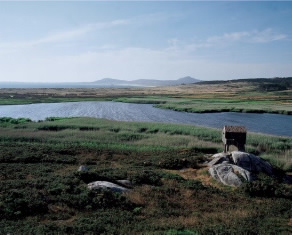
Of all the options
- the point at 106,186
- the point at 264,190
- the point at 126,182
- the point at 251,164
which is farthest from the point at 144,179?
the point at 251,164

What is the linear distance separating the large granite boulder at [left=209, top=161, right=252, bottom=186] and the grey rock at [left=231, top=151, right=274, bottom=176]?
1.23m

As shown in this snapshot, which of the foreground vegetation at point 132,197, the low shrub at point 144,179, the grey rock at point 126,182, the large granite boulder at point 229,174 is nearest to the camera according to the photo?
the foreground vegetation at point 132,197

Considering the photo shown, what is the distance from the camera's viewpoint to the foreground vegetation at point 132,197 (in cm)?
1216

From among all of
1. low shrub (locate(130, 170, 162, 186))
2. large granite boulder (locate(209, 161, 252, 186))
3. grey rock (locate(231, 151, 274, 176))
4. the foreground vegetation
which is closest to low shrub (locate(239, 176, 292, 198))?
the foreground vegetation

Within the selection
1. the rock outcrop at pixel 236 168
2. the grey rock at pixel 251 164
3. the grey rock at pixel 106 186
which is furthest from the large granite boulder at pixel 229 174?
the grey rock at pixel 106 186

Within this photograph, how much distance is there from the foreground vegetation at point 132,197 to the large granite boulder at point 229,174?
71 cm

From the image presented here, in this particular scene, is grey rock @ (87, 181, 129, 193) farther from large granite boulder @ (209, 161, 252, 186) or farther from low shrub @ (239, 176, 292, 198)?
low shrub @ (239, 176, 292, 198)

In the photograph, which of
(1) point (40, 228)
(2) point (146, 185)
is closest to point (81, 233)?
(1) point (40, 228)

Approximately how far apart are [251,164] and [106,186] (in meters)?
13.1

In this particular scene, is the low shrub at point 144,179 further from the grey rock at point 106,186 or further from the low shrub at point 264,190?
the low shrub at point 264,190

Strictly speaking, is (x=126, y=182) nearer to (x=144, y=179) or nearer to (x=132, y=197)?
(x=144, y=179)

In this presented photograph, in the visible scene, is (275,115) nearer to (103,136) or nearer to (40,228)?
(103,136)

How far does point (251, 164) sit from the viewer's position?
2270 centimetres

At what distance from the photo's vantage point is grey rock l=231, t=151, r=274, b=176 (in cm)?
2238
